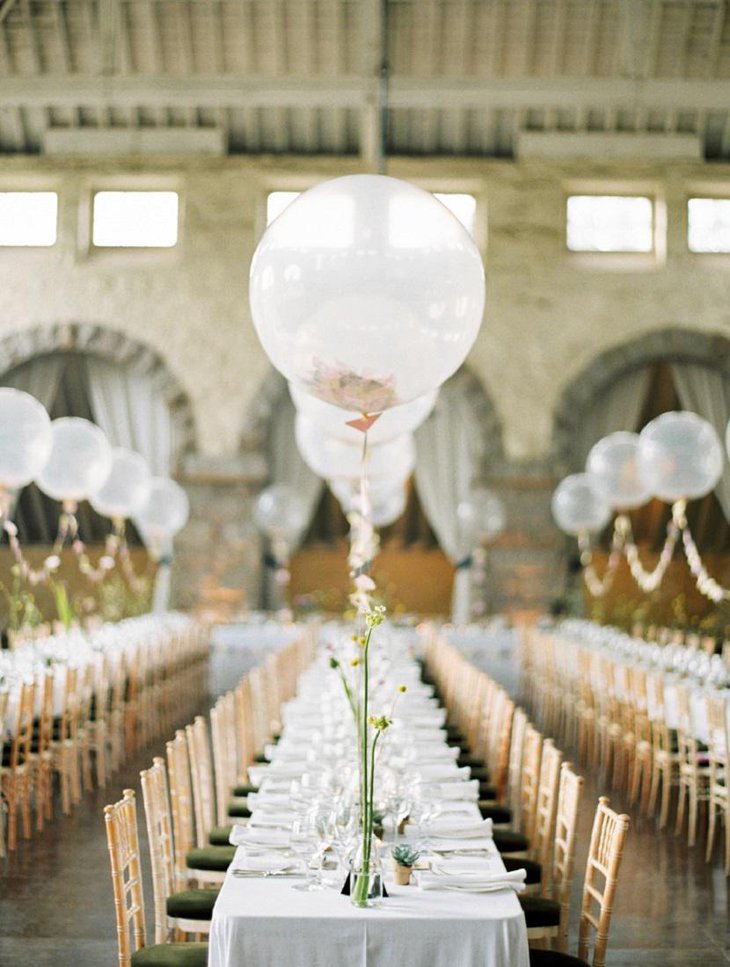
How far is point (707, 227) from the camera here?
1561 centimetres

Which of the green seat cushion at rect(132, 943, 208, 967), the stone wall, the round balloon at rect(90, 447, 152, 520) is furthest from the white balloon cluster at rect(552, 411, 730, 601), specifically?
the green seat cushion at rect(132, 943, 208, 967)

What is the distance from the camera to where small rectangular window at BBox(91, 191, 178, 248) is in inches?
608

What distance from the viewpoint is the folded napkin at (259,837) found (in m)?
3.64

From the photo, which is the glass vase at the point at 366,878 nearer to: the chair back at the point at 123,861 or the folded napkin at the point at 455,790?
the chair back at the point at 123,861

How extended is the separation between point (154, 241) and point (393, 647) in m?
8.19

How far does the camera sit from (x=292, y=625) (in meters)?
13.2

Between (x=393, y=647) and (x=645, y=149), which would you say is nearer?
(x=393, y=647)

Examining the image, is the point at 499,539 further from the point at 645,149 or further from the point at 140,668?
the point at 140,668

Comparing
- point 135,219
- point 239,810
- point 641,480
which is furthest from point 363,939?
point 135,219

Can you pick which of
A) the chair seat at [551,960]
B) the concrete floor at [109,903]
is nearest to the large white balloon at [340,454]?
the concrete floor at [109,903]

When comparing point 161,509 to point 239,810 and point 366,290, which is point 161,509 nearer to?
point 239,810

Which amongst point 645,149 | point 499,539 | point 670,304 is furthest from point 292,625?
point 645,149

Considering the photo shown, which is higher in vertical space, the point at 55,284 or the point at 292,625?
the point at 55,284

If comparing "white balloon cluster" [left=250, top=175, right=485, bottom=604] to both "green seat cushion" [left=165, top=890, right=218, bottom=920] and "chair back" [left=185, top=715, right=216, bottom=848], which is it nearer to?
"green seat cushion" [left=165, top=890, right=218, bottom=920]
